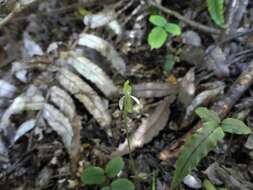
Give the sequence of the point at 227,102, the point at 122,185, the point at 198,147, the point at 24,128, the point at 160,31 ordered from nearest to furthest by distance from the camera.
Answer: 1. the point at 198,147
2. the point at 122,185
3. the point at 227,102
4. the point at 24,128
5. the point at 160,31

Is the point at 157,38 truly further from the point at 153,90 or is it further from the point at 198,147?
the point at 198,147

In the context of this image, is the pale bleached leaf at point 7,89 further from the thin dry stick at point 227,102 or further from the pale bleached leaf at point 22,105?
the thin dry stick at point 227,102

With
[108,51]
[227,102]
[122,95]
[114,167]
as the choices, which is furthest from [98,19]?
[114,167]

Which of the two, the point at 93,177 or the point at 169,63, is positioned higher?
the point at 169,63

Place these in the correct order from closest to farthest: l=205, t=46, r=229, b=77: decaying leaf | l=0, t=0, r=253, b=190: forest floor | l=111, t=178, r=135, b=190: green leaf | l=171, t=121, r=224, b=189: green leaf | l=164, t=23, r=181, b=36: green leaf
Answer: l=171, t=121, r=224, b=189: green leaf < l=111, t=178, r=135, b=190: green leaf < l=0, t=0, r=253, b=190: forest floor < l=205, t=46, r=229, b=77: decaying leaf < l=164, t=23, r=181, b=36: green leaf

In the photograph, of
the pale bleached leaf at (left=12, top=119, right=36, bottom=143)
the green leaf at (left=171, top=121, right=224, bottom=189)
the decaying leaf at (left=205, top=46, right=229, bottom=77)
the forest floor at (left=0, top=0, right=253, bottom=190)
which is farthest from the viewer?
the decaying leaf at (left=205, top=46, right=229, bottom=77)

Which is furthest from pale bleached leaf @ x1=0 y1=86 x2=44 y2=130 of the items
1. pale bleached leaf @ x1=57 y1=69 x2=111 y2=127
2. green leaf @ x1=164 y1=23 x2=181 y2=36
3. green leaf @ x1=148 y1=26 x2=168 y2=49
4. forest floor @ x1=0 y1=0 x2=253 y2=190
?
green leaf @ x1=164 y1=23 x2=181 y2=36

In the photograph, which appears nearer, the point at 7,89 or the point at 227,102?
the point at 227,102

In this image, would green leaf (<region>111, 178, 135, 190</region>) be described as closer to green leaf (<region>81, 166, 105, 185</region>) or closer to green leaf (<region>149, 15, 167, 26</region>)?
green leaf (<region>81, 166, 105, 185</region>)
